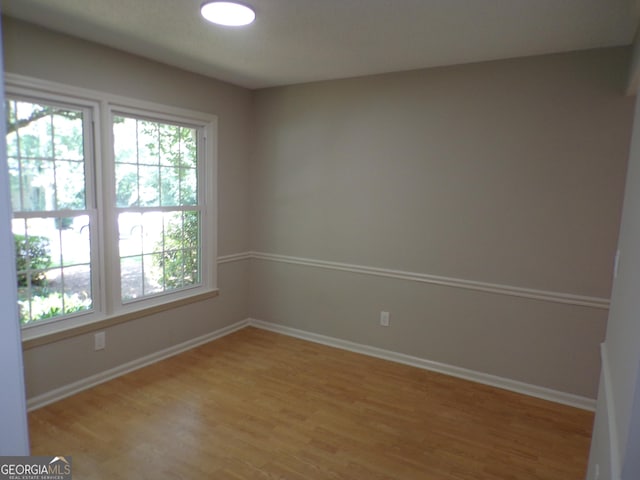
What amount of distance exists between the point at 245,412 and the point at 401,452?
3.41ft

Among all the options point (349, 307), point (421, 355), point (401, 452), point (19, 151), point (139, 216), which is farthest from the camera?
point (349, 307)

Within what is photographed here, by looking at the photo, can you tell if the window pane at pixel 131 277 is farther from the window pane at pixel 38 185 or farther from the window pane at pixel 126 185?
the window pane at pixel 38 185

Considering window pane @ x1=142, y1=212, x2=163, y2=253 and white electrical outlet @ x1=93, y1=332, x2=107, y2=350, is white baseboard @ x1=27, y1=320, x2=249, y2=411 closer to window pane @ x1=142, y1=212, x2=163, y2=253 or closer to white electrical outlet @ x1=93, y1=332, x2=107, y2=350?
white electrical outlet @ x1=93, y1=332, x2=107, y2=350

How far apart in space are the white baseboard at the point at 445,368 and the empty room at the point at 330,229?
15 millimetres

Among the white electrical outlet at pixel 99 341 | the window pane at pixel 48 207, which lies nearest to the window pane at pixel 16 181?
the window pane at pixel 48 207

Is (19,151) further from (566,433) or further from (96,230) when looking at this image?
(566,433)

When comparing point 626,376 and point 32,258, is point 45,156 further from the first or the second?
point 626,376

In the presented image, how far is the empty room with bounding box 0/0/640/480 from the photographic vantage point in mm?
2297

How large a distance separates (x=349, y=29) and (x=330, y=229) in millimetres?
1831

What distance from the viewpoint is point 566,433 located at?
8.39 ft

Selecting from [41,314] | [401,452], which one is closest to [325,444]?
[401,452]

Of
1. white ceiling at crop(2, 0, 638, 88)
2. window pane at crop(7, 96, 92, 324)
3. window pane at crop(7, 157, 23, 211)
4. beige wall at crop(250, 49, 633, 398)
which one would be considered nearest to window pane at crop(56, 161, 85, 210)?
window pane at crop(7, 96, 92, 324)

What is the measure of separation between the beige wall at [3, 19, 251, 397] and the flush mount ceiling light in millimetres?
1084

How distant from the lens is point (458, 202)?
10.4 feet
